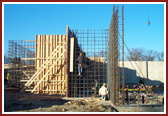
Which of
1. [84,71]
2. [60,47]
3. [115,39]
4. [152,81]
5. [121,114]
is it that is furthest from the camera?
[152,81]

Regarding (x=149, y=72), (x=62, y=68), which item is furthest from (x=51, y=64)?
(x=149, y=72)

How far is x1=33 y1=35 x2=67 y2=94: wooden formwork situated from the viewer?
1742cm

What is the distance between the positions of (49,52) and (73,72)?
352 cm

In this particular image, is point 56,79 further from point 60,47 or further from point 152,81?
point 152,81

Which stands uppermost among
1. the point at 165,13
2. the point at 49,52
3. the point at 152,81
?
the point at 165,13

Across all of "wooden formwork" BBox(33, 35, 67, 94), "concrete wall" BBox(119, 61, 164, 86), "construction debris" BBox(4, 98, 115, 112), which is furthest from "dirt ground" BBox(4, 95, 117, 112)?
"concrete wall" BBox(119, 61, 164, 86)

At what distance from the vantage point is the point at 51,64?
17.9m

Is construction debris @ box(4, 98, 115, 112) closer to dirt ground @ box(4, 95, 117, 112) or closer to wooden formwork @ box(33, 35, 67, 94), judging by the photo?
dirt ground @ box(4, 95, 117, 112)

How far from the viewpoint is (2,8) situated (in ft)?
27.1

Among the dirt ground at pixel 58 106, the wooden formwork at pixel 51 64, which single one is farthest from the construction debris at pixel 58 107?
the wooden formwork at pixel 51 64

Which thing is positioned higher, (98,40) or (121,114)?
(98,40)

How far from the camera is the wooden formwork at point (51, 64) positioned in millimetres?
17422

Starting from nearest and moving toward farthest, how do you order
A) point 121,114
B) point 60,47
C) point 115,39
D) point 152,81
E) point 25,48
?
point 121,114, point 115,39, point 60,47, point 25,48, point 152,81

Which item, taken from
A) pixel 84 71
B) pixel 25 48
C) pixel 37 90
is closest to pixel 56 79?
pixel 37 90
